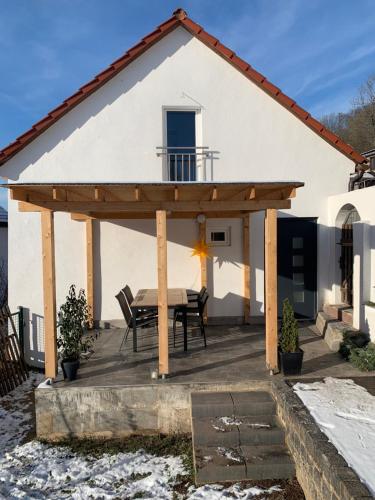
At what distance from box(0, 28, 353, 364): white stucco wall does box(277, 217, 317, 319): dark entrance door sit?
0.20 meters

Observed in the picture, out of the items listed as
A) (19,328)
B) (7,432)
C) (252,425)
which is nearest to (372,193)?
(252,425)

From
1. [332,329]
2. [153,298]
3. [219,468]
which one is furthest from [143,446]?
[332,329]

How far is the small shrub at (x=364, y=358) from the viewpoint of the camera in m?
5.10

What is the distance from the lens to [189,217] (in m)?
7.57

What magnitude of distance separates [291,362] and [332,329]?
6.40ft

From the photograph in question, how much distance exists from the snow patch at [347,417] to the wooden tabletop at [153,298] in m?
2.26

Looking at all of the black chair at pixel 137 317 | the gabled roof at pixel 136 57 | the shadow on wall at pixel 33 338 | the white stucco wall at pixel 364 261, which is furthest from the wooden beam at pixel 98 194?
the white stucco wall at pixel 364 261

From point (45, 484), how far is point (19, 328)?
427cm

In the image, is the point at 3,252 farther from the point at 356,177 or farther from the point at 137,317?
the point at 356,177

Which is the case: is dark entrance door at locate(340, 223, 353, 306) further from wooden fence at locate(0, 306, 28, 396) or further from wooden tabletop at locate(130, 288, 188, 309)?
wooden fence at locate(0, 306, 28, 396)

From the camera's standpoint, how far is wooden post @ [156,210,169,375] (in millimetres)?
4840

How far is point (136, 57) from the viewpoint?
7344 mm

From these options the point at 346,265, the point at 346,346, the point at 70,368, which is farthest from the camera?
the point at 346,265

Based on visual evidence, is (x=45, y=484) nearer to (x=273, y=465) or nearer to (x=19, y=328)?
(x=273, y=465)
